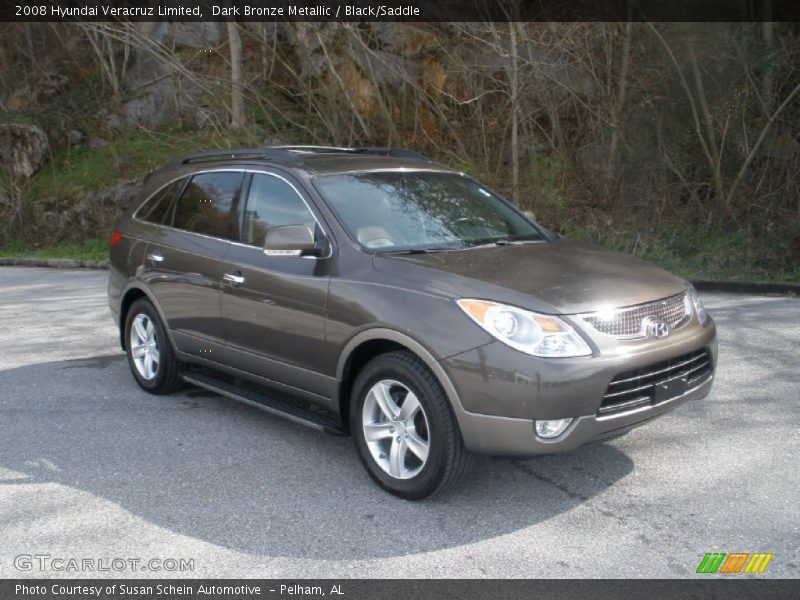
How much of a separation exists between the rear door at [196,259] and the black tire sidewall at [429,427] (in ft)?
4.66

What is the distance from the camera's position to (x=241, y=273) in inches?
220

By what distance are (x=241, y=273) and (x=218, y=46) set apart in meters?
17.4

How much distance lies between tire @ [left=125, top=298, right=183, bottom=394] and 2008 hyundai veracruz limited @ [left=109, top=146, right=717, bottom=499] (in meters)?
0.02

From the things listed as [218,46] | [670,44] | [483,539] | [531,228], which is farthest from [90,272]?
[483,539]

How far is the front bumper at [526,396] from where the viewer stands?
413 cm

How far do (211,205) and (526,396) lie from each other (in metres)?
3.05

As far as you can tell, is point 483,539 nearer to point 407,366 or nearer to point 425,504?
point 425,504

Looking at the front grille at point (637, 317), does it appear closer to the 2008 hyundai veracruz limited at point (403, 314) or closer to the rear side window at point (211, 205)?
the 2008 hyundai veracruz limited at point (403, 314)

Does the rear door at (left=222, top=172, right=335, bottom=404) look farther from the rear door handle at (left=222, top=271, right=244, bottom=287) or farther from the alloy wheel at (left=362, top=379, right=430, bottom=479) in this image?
the alloy wheel at (left=362, top=379, right=430, bottom=479)

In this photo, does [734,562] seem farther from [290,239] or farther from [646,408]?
[290,239]

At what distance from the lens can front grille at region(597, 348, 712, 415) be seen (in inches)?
169

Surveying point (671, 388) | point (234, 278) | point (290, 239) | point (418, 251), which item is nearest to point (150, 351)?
point (234, 278)

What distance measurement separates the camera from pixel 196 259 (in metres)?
6.04

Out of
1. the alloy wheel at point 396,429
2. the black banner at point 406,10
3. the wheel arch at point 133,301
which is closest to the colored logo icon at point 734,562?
the alloy wheel at point 396,429
